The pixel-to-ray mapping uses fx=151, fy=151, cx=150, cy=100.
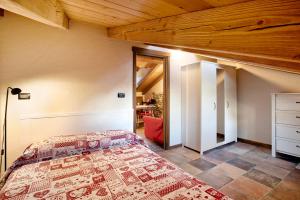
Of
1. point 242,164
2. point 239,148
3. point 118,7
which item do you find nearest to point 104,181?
point 118,7

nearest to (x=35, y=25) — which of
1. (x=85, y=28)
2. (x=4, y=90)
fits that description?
(x=85, y=28)

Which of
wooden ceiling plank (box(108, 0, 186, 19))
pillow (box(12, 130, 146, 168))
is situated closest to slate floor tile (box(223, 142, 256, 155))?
pillow (box(12, 130, 146, 168))

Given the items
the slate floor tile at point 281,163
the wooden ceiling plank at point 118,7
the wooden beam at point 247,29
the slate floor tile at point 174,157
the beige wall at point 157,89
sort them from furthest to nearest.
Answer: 1. the beige wall at point 157,89
2. the slate floor tile at point 174,157
3. the slate floor tile at point 281,163
4. the wooden ceiling plank at point 118,7
5. the wooden beam at point 247,29

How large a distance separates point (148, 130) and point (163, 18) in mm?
3185

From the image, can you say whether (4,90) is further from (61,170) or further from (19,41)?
(61,170)

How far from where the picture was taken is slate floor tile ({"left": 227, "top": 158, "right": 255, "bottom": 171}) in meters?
2.56

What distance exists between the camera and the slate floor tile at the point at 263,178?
6.90ft

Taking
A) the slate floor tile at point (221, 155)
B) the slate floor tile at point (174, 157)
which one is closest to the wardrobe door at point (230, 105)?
the slate floor tile at point (221, 155)

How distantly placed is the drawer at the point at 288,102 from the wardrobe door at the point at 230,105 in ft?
3.04

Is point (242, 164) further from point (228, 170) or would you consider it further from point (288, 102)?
point (288, 102)

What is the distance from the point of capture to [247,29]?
724 millimetres

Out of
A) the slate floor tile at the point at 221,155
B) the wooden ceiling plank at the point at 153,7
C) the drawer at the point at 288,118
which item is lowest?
the slate floor tile at the point at 221,155

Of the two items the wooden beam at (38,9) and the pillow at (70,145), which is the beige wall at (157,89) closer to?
the pillow at (70,145)

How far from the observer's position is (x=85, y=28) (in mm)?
2350
